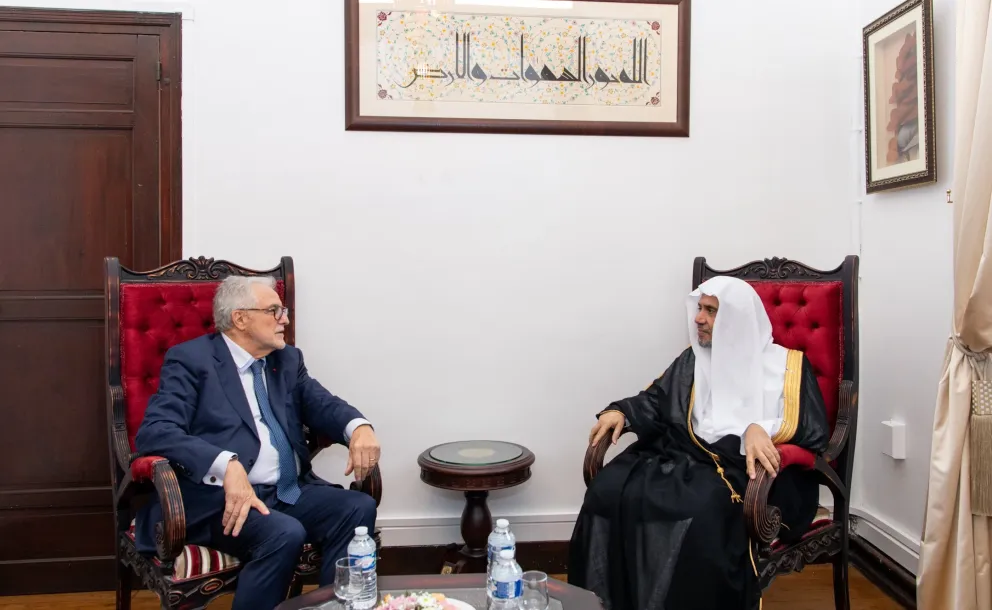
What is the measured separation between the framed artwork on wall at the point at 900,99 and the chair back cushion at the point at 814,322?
56 centimetres

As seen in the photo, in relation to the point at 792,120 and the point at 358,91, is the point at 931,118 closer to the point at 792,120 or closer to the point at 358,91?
the point at 792,120

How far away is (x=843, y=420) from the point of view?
2.65m

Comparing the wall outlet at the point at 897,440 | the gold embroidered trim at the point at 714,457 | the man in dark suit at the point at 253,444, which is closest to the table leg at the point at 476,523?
the man in dark suit at the point at 253,444

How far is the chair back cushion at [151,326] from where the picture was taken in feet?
8.52

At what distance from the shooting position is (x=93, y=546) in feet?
10.0

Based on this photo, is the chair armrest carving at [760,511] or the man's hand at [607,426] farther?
the man's hand at [607,426]

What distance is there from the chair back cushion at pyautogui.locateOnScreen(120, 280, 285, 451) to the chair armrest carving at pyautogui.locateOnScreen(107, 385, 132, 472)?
4 centimetres

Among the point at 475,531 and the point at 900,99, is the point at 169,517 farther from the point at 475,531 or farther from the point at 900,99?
the point at 900,99

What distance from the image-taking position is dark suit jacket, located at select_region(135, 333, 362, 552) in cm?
221

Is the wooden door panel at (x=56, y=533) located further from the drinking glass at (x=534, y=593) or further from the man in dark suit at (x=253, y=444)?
the drinking glass at (x=534, y=593)

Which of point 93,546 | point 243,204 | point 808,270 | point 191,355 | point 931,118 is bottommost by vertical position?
point 93,546

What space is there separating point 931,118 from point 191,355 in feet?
8.98

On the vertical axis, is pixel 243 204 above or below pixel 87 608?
above

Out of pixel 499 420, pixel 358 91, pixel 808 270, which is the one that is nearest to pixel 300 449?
pixel 499 420
